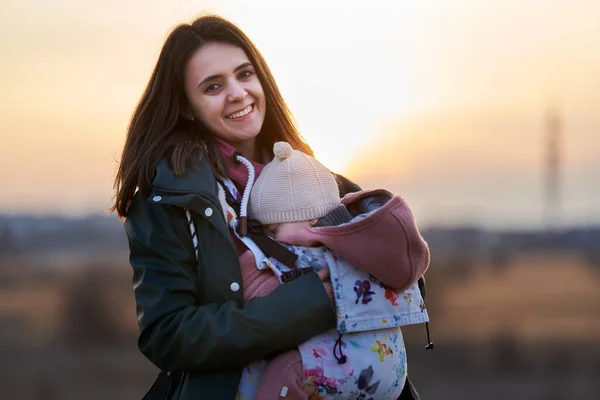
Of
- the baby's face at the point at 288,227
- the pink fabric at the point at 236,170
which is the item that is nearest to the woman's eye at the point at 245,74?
the pink fabric at the point at 236,170

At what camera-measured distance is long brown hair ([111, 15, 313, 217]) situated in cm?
282

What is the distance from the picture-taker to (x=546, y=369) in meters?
12.9

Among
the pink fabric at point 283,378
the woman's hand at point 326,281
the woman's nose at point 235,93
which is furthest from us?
the woman's nose at point 235,93

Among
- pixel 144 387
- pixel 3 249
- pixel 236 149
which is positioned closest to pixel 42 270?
pixel 3 249

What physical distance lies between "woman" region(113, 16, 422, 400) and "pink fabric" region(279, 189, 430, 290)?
0.42 ft

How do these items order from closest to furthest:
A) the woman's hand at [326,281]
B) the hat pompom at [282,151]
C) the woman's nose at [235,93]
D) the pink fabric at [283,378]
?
the pink fabric at [283,378] → the woman's hand at [326,281] → the hat pompom at [282,151] → the woman's nose at [235,93]

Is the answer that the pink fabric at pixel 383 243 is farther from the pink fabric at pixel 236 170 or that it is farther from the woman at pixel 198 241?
the pink fabric at pixel 236 170

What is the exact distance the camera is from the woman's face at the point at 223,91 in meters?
2.97

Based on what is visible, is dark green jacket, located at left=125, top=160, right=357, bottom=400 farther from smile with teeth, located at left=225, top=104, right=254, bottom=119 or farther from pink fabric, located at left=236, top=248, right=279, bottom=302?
smile with teeth, located at left=225, top=104, right=254, bottom=119

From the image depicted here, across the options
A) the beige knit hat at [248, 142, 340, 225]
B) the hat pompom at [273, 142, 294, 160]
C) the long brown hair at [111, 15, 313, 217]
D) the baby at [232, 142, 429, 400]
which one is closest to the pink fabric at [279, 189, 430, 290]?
the baby at [232, 142, 429, 400]

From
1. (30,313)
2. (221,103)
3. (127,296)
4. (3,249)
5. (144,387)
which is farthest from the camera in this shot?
(3,249)

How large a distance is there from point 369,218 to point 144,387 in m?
9.90

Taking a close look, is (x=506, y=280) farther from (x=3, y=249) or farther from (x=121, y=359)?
(x=3, y=249)

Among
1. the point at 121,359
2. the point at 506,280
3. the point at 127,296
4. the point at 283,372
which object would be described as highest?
the point at 283,372
